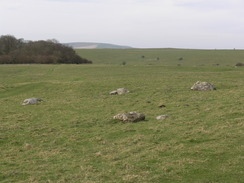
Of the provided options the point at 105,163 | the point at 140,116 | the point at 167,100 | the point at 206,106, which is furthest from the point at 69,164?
the point at 167,100

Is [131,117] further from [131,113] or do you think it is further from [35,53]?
[35,53]

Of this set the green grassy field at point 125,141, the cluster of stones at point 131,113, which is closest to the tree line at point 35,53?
the cluster of stones at point 131,113

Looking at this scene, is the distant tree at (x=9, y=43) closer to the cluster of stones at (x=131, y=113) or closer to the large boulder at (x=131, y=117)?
the cluster of stones at (x=131, y=113)

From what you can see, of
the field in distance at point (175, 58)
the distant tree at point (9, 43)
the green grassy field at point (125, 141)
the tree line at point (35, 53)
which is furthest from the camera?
the distant tree at point (9, 43)

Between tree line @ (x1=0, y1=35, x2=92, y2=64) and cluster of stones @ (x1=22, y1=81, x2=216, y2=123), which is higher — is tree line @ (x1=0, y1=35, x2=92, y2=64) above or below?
above

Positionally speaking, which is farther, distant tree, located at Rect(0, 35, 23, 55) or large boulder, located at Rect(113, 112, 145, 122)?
distant tree, located at Rect(0, 35, 23, 55)

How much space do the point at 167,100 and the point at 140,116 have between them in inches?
247

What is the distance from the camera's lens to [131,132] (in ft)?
45.4

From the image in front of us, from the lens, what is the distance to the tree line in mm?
74625

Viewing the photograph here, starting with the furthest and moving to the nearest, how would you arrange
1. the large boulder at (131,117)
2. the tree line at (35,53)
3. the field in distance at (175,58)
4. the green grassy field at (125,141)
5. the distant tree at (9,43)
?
the distant tree at (9,43) → the field in distance at (175,58) → the tree line at (35,53) → the large boulder at (131,117) → the green grassy field at (125,141)

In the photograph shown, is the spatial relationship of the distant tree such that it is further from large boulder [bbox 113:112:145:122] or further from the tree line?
large boulder [bbox 113:112:145:122]

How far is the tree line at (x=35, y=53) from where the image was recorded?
7462 centimetres

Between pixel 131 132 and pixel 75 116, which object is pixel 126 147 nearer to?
pixel 131 132

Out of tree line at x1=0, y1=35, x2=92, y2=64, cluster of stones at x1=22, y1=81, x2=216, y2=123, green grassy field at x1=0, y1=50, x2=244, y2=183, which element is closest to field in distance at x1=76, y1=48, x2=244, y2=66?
tree line at x1=0, y1=35, x2=92, y2=64
